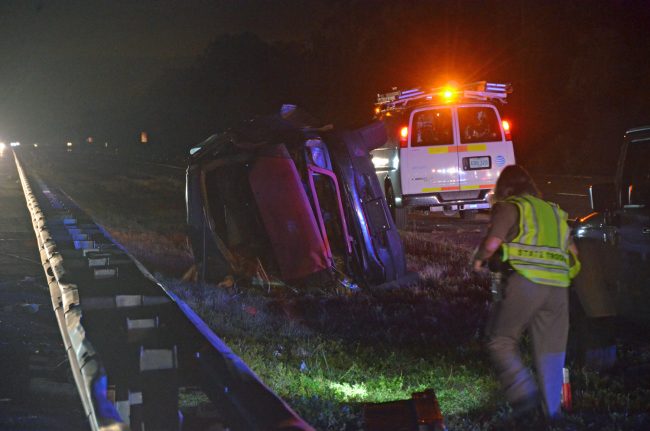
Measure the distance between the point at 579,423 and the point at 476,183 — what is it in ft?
33.9

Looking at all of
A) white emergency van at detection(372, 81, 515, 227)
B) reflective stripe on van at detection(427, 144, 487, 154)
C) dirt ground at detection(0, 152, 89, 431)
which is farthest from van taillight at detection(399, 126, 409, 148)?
dirt ground at detection(0, 152, 89, 431)

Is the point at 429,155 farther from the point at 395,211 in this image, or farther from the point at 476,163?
the point at 395,211

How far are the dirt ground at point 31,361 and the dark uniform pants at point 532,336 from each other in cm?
239

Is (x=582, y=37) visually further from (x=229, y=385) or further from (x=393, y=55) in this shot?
(x=229, y=385)

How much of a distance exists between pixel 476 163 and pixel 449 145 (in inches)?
21.4

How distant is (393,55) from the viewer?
171 ft

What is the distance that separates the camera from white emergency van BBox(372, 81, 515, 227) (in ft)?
50.0

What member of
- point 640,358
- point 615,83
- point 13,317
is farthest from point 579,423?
point 615,83

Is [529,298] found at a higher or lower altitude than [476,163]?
lower

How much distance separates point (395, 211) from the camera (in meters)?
16.1

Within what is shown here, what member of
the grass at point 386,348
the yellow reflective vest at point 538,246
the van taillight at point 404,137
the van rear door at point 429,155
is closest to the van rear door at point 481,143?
the van rear door at point 429,155

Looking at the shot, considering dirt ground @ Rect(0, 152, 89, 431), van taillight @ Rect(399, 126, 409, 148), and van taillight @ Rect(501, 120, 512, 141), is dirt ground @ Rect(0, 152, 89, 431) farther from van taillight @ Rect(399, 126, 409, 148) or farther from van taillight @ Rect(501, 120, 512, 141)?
van taillight @ Rect(501, 120, 512, 141)

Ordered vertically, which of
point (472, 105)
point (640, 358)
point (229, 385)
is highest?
point (472, 105)

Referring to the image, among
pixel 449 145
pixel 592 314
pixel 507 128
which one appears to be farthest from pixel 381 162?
pixel 592 314
